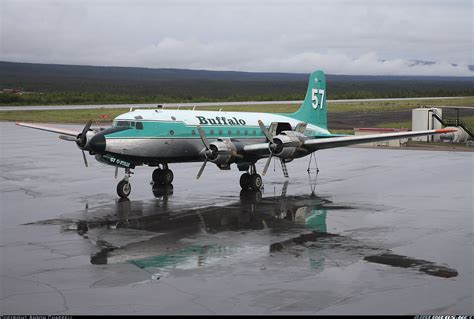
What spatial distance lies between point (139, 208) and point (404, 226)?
29.4 ft

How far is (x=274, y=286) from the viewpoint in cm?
1431

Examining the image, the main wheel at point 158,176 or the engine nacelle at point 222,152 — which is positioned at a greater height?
the engine nacelle at point 222,152

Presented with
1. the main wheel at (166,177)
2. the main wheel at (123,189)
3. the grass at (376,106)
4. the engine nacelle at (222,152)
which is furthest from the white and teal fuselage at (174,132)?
the grass at (376,106)

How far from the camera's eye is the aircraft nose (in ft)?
82.3

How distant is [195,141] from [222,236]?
8980 millimetres

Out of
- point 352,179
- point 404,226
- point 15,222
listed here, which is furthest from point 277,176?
point 15,222

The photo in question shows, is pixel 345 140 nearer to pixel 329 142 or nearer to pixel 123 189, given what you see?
pixel 329 142

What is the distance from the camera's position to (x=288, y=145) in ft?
87.0

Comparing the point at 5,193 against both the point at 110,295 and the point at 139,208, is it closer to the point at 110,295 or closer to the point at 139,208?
the point at 139,208

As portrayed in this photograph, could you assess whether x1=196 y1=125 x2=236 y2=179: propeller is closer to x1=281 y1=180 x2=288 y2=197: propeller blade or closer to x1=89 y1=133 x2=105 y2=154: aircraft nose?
x1=281 y1=180 x2=288 y2=197: propeller blade

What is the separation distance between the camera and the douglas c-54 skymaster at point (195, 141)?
2592 cm

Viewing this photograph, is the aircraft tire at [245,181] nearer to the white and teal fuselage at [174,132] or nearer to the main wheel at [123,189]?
the white and teal fuselage at [174,132]

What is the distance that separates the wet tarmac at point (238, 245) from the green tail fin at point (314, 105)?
271cm

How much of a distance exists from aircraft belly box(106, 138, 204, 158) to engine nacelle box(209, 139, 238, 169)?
1.66m
